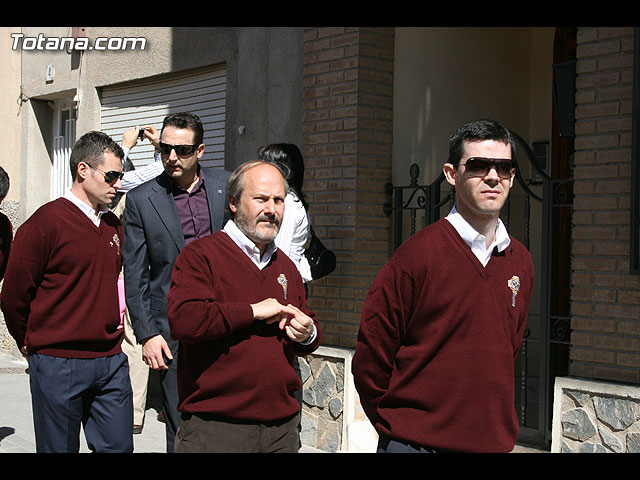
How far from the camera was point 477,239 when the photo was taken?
300cm

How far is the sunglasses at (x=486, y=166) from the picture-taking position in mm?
3008

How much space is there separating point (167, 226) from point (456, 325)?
77.7 inches

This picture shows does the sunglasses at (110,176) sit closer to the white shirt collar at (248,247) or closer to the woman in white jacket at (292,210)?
the woman in white jacket at (292,210)

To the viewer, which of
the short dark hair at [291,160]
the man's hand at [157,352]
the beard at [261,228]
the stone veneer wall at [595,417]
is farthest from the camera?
the short dark hair at [291,160]

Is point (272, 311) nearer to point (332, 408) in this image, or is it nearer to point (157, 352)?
point (157, 352)

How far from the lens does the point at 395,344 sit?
303 cm

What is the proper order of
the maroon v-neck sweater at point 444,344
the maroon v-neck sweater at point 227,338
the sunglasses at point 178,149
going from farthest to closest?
1. the sunglasses at point 178,149
2. the maroon v-neck sweater at point 227,338
3. the maroon v-neck sweater at point 444,344

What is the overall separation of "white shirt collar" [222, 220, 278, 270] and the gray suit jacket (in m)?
0.99

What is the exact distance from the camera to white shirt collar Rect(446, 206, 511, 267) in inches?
118

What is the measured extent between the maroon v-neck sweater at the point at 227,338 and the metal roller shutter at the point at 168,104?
532cm

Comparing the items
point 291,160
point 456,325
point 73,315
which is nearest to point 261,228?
point 456,325

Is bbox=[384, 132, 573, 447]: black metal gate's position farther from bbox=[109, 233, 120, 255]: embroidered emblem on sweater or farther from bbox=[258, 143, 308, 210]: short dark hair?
bbox=[109, 233, 120, 255]: embroidered emblem on sweater

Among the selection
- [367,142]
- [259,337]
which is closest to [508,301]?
[259,337]

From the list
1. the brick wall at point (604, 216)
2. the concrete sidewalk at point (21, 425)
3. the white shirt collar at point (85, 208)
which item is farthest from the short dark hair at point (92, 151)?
the concrete sidewalk at point (21, 425)
